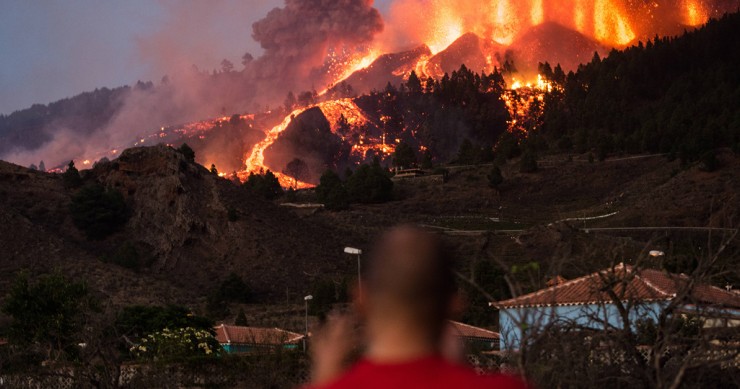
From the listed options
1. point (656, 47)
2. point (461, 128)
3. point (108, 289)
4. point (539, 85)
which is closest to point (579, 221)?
point (108, 289)

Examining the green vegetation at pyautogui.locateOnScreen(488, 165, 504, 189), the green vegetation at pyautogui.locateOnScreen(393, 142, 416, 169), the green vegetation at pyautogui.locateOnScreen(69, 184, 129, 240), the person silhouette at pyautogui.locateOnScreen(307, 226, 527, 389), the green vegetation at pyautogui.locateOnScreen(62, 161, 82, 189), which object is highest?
the green vegetation at pyautogui.locateOnScreen(393, 142, 416, 169)

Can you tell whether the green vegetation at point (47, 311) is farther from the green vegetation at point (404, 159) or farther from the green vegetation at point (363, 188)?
the green vegetation at point (404, 159)

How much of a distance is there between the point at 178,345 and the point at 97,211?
38.5m

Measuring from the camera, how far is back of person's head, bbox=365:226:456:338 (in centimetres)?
188

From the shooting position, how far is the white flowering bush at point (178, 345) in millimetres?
21734

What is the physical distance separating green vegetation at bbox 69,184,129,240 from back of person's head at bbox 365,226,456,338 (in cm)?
5831

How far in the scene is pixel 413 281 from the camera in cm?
190

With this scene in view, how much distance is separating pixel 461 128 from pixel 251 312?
10484cm

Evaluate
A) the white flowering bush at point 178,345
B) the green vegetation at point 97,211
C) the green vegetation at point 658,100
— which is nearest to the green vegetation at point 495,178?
the green vegetation at point 658,100

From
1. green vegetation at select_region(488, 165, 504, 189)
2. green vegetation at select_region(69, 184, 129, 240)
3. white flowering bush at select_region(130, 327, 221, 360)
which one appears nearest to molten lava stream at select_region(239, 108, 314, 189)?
green vegetation at select_region(488, 165, 504, 189)

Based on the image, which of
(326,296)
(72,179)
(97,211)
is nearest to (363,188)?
(72,179)

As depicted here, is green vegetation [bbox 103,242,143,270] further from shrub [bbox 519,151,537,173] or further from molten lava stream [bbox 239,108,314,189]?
molten lava stream [bbox 239,108,314,189]

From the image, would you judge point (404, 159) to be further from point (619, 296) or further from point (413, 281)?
point (413, 281)

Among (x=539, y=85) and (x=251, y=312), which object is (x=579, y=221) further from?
(x=539, y=85)
